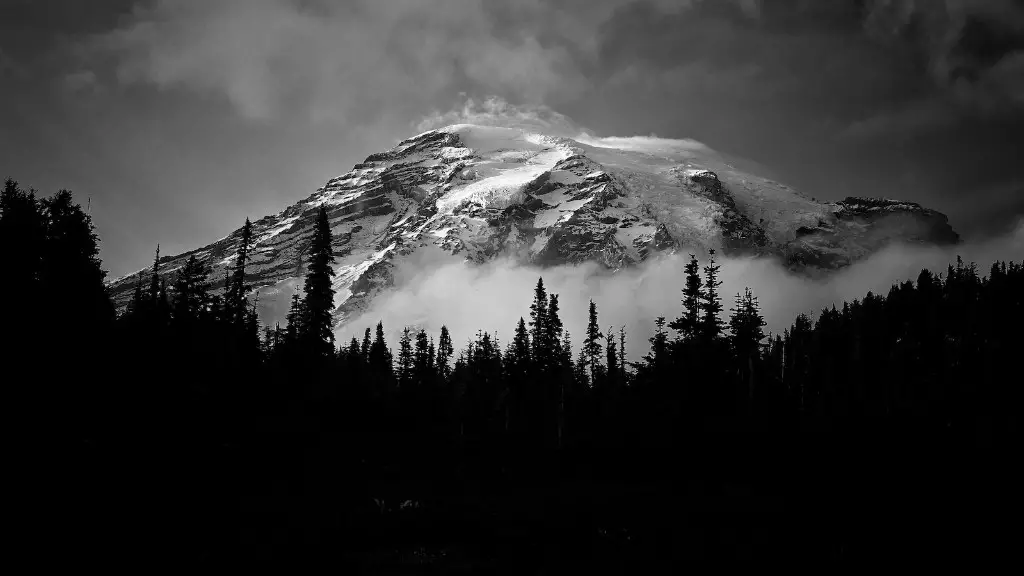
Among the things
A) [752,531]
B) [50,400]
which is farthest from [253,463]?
[752,531]

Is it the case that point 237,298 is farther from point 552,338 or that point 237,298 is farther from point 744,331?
point 744,331

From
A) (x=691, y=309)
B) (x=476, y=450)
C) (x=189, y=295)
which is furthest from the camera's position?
(x=476, y=450)

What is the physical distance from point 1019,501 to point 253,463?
33.1 m

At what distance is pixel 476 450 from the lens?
49375 mm

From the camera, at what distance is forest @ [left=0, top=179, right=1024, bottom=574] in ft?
60.6

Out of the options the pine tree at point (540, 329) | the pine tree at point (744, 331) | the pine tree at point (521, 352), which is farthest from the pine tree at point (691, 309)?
the pine tree at point (521, 352)

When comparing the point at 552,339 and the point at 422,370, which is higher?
the point at 552,339

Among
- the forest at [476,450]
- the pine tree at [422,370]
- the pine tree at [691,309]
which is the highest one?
the pine tree at [691,309]

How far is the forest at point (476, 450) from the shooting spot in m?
18.5

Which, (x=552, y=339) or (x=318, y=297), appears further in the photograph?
(x=552, y=339)

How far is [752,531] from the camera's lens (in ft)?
71.9

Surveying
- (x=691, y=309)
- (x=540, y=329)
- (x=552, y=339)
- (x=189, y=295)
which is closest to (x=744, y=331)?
(x=691, y=309)

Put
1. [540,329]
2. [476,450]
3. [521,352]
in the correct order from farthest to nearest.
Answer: [540,329] < [521,352] < [476,450]

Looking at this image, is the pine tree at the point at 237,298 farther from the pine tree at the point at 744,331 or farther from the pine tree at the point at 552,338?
the pine tree at the point at 744,331
